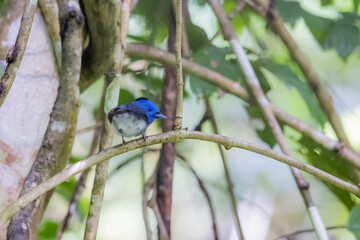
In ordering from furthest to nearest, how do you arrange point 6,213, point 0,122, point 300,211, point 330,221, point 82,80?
point 300,211 → point 330,221 → point 82,80 → point 0,122 → point 6,213

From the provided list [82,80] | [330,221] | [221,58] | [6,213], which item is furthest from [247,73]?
[330,221]

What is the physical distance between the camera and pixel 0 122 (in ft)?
5.95

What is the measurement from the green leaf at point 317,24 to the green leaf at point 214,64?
0.43 metres

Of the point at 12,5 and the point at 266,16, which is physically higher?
the point at 266,16

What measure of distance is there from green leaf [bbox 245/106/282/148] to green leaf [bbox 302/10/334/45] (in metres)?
0.50

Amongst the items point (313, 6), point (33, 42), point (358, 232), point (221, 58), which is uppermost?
point (313, 6)

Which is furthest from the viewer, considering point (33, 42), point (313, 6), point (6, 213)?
point (313, 6)

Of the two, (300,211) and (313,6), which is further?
(300,211)

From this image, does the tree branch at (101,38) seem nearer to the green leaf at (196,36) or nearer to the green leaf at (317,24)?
the green leaf at (196,36)

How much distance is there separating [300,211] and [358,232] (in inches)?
109

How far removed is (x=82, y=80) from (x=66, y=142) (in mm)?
457

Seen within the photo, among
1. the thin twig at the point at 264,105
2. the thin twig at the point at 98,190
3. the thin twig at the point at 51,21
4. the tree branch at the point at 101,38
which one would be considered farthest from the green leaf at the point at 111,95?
the thin twig at the point at 264,105

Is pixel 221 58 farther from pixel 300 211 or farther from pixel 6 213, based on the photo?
pixel 300 211

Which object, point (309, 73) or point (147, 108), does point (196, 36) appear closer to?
point (309, 73)
